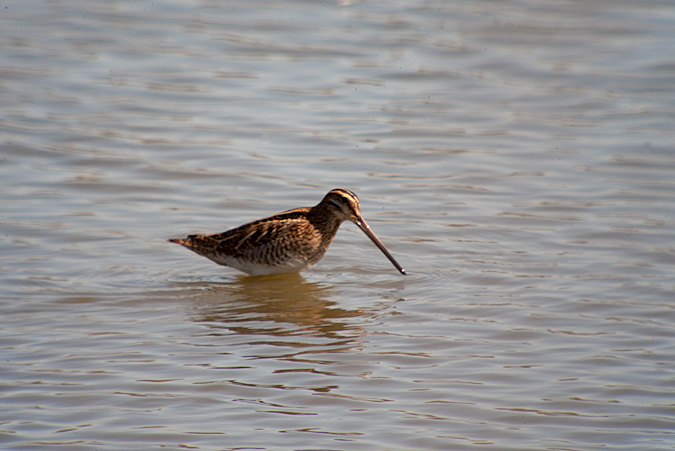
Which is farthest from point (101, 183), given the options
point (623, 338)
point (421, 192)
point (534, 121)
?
point (623, 338)

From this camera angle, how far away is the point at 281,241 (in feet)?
29.4

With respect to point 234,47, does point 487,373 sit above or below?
below

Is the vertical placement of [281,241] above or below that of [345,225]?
above

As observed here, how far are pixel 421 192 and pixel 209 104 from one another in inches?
146

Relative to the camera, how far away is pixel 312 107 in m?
13.0

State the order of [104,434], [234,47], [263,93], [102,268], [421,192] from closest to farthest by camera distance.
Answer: [104,434] → [102,268] → [421,192] → [263,93] → [234,47]

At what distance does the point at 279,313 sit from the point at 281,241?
1.12m

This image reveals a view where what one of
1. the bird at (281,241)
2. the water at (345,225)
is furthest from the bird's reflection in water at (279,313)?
the bird at (281,241)

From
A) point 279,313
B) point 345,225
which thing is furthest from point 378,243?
point 345,225

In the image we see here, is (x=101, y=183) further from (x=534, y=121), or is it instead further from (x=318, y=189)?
(x=534, y=121)

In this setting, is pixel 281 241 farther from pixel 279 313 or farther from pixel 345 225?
pixel 345 225

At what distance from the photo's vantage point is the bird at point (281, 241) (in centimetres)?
885

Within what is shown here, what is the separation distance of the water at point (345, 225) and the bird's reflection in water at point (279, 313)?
0.03 meters

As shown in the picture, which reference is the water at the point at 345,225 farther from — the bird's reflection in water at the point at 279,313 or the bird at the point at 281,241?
the bird at the point at 281,241
